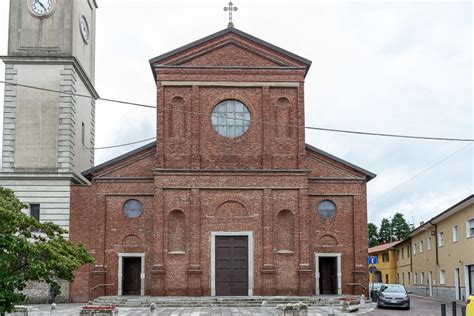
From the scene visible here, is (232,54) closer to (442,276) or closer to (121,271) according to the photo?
(121,271)

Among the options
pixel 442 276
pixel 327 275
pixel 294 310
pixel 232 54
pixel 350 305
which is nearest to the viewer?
pixel 294 310

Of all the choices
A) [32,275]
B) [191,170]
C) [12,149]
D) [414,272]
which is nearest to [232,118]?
[191,170]

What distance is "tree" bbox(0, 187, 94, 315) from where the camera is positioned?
1789cm

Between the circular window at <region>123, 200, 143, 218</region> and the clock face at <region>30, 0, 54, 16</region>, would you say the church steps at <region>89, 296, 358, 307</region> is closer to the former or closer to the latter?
the circular window at <region>123, 200, 143, 218</region>

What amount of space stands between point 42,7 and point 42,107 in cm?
573

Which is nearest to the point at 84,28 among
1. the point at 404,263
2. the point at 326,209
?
the point at 326,209

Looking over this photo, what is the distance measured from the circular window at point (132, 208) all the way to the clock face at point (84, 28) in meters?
11.0

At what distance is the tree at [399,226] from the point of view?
117m

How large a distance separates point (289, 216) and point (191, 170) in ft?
19.3

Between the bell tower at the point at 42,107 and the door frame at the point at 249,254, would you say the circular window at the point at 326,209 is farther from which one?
the bell tower at the point at 42,107

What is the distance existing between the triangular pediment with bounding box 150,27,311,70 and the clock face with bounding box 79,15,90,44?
6.08 meters

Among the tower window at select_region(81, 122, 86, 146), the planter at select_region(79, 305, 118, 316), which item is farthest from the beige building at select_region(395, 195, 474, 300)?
the tower window at select_region(81, 122, 86, 146)

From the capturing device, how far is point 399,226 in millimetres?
118438

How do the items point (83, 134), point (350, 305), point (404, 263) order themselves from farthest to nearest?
1. point (404, 263)
2. point (83, 134)
3. point (350, 305)
